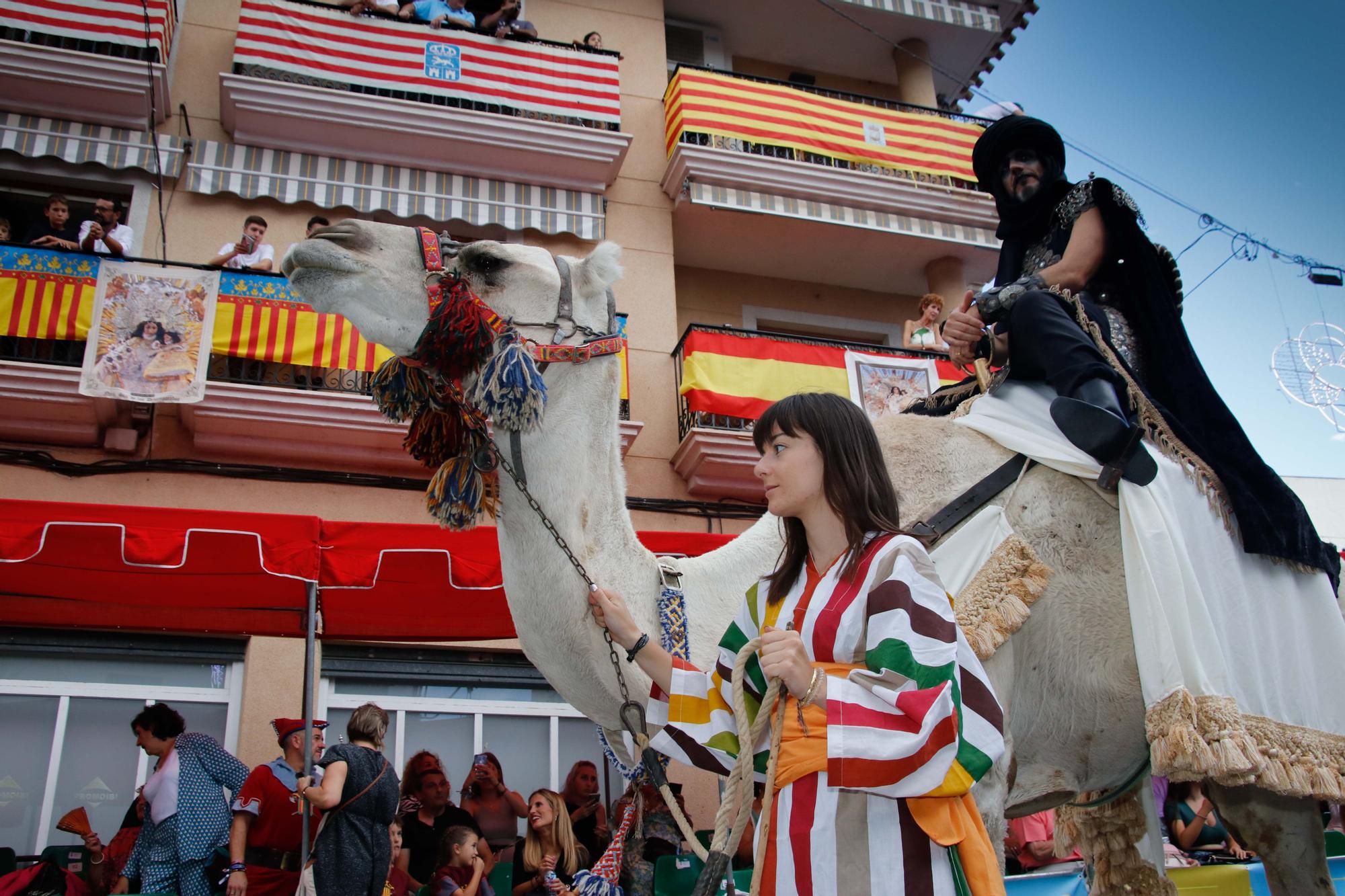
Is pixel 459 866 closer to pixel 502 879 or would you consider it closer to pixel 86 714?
pixel 502 879

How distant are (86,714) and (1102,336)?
10.2 meters

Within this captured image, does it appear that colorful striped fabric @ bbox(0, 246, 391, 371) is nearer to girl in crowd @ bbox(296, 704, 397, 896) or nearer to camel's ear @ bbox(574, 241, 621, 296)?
girl in crowd @ bbox(296, 704, 397, 896)

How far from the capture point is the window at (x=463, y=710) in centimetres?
1096

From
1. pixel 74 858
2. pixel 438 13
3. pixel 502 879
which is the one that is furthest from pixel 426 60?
pixel 502 879

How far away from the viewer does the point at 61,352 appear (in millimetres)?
11641

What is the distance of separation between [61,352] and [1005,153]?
444 inches

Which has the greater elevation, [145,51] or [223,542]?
[145,51]

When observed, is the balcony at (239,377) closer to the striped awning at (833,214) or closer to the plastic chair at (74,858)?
the striped awning at (833,214)

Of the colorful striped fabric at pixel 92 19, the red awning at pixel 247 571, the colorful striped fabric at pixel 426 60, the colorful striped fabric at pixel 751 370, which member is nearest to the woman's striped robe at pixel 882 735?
the red awning at pixel 247 571

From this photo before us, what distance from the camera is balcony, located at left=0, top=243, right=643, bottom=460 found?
35.8 ft

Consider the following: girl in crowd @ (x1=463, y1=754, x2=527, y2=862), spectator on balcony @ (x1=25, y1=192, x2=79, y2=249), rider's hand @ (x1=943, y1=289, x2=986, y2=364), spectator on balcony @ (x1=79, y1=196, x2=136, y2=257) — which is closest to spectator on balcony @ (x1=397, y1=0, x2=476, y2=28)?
spectator on balcony @ (x1=79, y1=196, x2=136, y2=257)

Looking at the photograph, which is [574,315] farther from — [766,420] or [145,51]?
[145,51]

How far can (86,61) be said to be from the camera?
475 inches

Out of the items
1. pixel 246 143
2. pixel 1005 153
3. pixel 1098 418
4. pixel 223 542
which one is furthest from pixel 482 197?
pixel 1098 418
